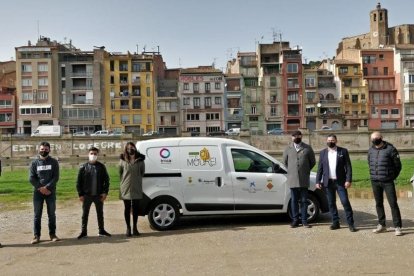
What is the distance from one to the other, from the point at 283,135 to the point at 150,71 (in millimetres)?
30268

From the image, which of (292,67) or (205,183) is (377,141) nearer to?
(205,183)

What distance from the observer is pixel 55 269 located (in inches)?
315

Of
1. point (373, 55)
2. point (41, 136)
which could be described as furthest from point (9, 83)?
point (373, 55)

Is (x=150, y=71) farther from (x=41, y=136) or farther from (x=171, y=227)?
(x=171, y=227)

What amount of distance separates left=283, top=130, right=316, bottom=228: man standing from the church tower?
11246 centimetres

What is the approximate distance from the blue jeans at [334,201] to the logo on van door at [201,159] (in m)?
2.46

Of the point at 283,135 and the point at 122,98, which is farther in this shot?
the point at 122,98

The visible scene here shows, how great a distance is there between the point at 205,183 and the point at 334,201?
8.86 ft

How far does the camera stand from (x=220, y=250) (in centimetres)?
898

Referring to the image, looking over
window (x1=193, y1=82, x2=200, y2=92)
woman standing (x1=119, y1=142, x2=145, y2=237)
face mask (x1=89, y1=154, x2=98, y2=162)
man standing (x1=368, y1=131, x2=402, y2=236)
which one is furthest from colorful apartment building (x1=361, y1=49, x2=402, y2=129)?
face mask (x1=89, y1=154, x2=98, y2=162)

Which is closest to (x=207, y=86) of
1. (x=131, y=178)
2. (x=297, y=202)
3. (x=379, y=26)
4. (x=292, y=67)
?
(x=292, y=67)

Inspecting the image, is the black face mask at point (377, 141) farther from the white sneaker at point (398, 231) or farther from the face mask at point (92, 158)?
the face mask at point (92, 158)

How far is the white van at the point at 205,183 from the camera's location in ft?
36.3

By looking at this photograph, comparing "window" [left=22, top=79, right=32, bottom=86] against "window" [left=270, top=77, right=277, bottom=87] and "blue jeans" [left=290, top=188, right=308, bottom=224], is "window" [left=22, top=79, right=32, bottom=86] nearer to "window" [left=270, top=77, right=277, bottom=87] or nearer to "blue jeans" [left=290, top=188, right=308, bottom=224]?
"window" [left=270, top=77, right=277, bottom=87]
